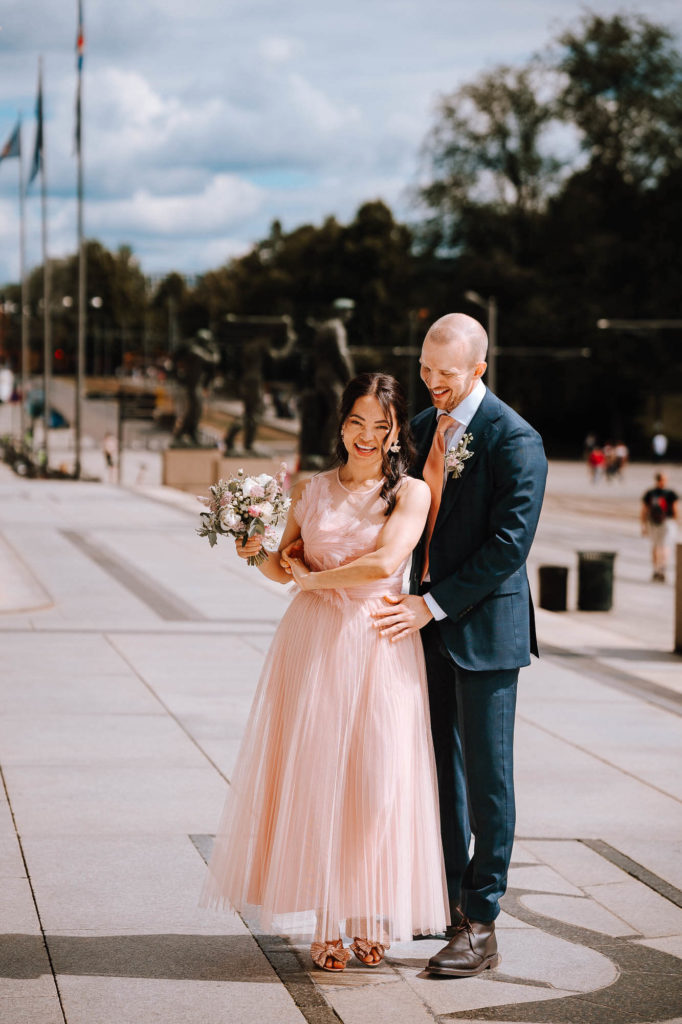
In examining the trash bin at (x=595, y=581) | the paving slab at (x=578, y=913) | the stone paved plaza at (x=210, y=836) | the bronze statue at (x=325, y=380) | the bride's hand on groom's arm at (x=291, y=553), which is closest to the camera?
the stone paved plaza at (x=210, y=836)

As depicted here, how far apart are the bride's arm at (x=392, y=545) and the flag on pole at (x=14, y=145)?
44.0m

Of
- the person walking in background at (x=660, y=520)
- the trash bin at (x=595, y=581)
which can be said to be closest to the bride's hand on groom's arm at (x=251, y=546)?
the trash bin at (x=595, y=581)

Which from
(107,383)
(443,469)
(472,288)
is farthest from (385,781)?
(107,383)

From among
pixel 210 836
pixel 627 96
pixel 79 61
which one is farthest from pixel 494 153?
pixel 210 836

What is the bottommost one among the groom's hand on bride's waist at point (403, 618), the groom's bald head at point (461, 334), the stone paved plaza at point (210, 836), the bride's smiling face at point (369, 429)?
the stone paved plaza at point (210, 836)

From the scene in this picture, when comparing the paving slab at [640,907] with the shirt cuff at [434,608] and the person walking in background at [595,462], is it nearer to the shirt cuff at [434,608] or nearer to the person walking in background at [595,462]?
the shirt cuff at [434,608]

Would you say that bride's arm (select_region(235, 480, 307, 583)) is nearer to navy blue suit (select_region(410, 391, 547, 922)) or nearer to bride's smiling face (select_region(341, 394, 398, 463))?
bride's smiling face (select_region(341, 394, 398, 463))

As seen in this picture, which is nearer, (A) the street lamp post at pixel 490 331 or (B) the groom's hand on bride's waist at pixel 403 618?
(B) the groom's hand on bride's waist at pixel 403 618

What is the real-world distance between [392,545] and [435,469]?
315 millimetres

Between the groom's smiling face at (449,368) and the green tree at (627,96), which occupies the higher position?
the green tree at (627,96)

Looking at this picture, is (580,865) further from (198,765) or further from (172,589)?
(172,589)

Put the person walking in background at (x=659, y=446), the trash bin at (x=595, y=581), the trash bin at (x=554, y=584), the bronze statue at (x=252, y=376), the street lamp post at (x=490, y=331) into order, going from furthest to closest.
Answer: the person walking in background at (x=659, y=446) → the street lamp post at (x=490, y=331) → the bronze statue at (x=252, y=376) → the trash bin at (x=595, y=581) → the trash bin at (x=554, y=584)

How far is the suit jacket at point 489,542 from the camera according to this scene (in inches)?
167

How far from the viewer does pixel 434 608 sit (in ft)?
14.1
